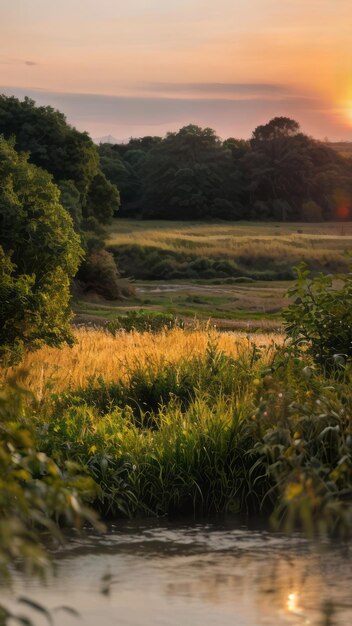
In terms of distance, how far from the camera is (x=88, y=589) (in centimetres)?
736

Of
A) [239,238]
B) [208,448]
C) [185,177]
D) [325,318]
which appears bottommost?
[208,448]

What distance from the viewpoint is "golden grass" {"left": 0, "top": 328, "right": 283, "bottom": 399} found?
14.3 m

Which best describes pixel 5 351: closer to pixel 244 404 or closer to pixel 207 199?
pixel 244 404

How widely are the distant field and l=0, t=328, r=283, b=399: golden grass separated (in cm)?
3881

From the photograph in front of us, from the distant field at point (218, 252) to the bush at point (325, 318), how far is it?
44.8m

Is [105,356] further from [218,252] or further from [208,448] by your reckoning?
[218,252]

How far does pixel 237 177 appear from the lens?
9594cm

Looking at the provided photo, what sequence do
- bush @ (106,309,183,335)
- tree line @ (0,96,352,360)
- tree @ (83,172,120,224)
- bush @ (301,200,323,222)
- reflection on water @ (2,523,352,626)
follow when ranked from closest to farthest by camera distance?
reflection on water @ (2,523,352,626) < tree line @ (0,96,352,360) < bush @ (106,309,183,335) < tree @ (83,172,120,224) < bush @ (301,200,323,222)

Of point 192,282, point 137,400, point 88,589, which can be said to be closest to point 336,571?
point 88,589

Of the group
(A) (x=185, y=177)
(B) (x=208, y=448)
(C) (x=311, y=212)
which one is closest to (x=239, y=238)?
(A) (x=185, y=177)

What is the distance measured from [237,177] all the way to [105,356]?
80.6 m

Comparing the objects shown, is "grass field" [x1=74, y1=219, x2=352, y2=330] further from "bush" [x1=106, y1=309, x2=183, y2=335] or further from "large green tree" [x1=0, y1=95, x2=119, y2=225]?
"bush" [x1=106, y1=309, x2=183, y2=335]

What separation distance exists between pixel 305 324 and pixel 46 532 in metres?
4.21

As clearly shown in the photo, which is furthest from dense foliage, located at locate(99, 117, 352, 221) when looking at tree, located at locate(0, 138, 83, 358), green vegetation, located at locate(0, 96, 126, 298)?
tree, located at locate(0, 138, 83, 358)
